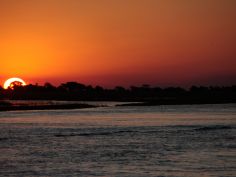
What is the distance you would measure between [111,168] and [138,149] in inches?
362

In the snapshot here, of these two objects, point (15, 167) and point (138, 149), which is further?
point (138, 149)

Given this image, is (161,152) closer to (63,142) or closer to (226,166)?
(226,166)

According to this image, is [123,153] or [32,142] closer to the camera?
[123,153]

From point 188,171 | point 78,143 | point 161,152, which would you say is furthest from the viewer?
point 78,143

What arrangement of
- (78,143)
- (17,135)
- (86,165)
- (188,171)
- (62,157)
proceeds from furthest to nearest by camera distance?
1. (17,135)
2. (78,143)
3. (62,157)
4. (86,165)
5. (188,171)

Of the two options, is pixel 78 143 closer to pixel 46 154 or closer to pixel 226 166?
pixel 46 154

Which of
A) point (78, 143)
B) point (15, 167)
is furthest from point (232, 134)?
point (15, 167)

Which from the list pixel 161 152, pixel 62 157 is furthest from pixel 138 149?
pixel 62 157

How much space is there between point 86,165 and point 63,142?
44.5ft

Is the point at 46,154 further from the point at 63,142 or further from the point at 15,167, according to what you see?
the point at 63,142

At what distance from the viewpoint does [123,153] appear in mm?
35531

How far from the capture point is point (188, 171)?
28.2m

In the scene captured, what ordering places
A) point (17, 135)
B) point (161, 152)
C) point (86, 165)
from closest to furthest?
point (86, 165) < point (161, 152) < point (17, 135)

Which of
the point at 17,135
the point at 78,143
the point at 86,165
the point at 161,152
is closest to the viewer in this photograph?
the point at 86,165
